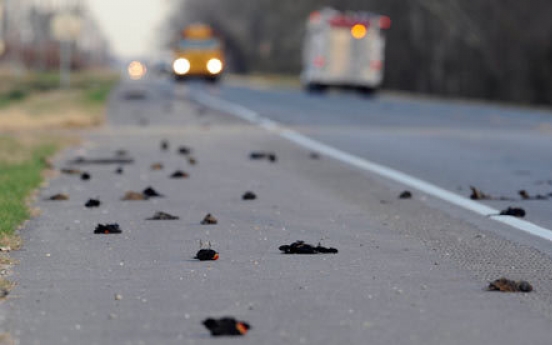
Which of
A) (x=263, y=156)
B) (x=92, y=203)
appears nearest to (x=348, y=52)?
(x=263, y=156)

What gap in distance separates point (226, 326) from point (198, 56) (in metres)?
61.8

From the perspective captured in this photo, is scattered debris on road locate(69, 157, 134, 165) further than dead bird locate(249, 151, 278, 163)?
No

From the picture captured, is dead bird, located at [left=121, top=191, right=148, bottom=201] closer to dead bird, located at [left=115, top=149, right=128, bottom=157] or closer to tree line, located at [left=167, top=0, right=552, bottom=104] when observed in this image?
dead bird, located at [left=115, top=149, right=128, bottom=157]

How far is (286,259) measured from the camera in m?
8.30

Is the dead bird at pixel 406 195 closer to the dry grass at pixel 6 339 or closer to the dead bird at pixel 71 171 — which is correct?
the dead bird at pixel 71 171

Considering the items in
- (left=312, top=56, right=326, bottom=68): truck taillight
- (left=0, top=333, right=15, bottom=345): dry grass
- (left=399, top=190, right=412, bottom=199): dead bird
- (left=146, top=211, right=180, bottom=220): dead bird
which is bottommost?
(left=312, top=56, right=326, bottom=68): truck taillight

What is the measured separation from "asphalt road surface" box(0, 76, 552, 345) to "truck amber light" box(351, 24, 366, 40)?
36511 millimetres

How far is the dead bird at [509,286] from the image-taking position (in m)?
7.18

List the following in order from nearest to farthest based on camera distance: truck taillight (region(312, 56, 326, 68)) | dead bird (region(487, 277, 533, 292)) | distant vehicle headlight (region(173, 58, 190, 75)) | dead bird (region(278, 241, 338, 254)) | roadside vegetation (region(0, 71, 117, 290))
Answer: dead bird (region(487, 277, 533, 292)) → dead bird (region(278, 241, 338, 254)) → roadside vegetation (region(0, 71, 117, 290)) → truck taillight (region(312, 56, 326, 68)) → distant vehicle headlight (region(173, 58, 190, 75))

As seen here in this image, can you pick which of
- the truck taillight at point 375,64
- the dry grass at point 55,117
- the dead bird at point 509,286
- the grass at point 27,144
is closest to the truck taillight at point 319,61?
the truck taillight at point 375,64

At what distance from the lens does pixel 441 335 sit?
598 centimetres

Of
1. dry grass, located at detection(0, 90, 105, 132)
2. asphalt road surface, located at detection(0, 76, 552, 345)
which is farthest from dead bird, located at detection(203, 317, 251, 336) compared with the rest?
dry grass, located at detection(0, 90, 105, 132)

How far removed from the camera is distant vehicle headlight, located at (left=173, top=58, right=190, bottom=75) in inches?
2638

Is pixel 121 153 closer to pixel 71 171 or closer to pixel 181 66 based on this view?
pixel 71 171
